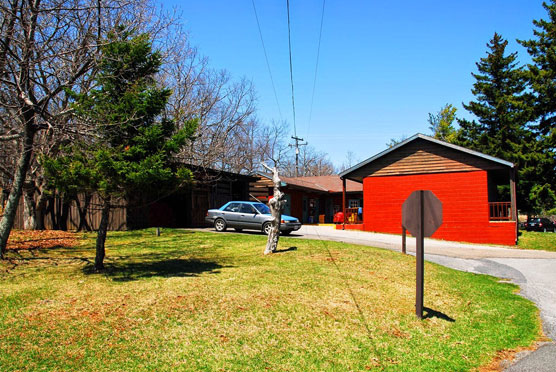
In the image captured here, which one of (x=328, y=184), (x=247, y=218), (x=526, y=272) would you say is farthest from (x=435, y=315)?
(x=328, y=184)

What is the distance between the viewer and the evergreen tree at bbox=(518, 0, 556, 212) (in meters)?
30.3

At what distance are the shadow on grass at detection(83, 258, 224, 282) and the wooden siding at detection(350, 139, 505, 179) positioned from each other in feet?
50.1

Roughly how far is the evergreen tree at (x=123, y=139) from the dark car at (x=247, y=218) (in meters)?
9.80

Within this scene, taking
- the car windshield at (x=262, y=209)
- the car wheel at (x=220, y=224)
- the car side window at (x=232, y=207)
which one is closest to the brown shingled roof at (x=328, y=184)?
the car side window at (x=232, y=207)

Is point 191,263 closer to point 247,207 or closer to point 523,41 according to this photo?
point 247,207

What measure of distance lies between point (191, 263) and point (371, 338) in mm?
6038

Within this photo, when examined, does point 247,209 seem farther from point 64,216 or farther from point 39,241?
point 64,216

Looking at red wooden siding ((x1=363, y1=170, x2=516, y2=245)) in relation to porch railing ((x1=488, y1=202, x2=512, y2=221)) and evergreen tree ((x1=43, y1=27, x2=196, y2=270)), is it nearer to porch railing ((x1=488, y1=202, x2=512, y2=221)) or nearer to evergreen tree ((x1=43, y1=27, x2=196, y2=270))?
porch railing ((x1=488, y1=202, x2=512, y2=221))

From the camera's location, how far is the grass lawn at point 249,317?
15.6 feet

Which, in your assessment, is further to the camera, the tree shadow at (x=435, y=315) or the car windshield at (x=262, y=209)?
the car windshield at (x=262, y=209)

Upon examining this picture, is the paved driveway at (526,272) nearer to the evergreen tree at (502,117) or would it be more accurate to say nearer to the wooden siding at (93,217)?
the wooden siding at (93,217)

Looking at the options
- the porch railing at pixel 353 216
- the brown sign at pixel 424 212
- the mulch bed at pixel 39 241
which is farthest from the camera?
the porch railing at pixel 353 216

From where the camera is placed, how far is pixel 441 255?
1439cm

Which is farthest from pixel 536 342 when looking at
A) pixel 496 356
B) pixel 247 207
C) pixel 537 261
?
pixel 247 207
